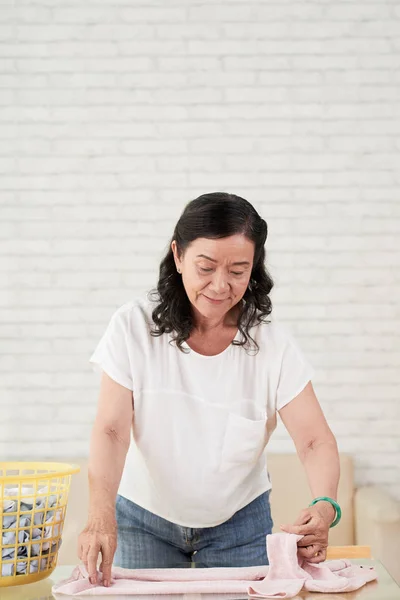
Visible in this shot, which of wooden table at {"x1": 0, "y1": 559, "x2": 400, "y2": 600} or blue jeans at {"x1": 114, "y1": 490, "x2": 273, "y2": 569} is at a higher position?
wooden table at {"x1": 0, "y1": 559, "x2": 400, "y2": 600}

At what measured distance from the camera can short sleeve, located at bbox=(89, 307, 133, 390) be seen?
190 centimetres

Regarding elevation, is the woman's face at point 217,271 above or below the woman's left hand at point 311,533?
above

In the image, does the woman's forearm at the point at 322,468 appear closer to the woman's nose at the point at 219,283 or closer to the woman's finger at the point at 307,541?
the woman's finger at the point at 307,541

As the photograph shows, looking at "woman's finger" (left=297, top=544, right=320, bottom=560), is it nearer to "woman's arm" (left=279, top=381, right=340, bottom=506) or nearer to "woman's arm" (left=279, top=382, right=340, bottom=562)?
"woman's arm" (left=279, top=382, right=340, bottom=562)

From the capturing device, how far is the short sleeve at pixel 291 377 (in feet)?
6.36

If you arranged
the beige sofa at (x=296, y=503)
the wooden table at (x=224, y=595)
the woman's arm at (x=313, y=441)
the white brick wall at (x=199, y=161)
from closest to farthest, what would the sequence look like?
the wooden table at (x=224, y=595), the woman's arm at (x=313, y=441), the beige sofa at (x=296, y=503), the white brick wall at (x=199, y=161)

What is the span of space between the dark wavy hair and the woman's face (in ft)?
0.07

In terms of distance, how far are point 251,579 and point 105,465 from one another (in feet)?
1.49

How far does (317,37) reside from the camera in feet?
12.0

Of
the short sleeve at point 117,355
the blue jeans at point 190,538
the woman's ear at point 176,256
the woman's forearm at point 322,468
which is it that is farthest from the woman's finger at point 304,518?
the woman's ear at point 176,256

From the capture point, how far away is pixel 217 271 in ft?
6.06

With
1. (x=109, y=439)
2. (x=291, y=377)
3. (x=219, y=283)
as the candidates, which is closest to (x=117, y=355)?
(x=109, y=439)

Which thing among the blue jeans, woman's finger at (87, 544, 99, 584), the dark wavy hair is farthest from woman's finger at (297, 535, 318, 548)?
the dark wavy hair

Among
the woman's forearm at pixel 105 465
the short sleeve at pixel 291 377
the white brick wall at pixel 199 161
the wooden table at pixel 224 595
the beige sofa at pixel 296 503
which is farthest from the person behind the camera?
the white brick wall at pixel 199 161
